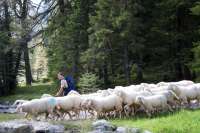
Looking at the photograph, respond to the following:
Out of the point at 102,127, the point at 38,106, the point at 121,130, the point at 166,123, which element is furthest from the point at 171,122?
the point at 38,106

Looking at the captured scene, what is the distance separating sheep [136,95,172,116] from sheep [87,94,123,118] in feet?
3.58

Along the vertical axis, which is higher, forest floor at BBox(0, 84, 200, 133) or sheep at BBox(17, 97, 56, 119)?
sheep at BBox(17, 97, 56, 119)

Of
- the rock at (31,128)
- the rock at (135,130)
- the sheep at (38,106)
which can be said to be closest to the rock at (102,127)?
the rock at (135,130)

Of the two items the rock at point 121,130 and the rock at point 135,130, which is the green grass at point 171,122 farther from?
the rock at point 121,130

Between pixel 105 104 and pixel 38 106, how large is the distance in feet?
8.43

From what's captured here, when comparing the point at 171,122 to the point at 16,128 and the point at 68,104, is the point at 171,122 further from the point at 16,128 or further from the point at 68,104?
the point at 68,104

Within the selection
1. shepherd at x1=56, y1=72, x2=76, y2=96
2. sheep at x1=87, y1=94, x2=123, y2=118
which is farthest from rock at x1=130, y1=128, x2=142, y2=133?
shepherd at x1=56, y1=72, x2=76, y2=96

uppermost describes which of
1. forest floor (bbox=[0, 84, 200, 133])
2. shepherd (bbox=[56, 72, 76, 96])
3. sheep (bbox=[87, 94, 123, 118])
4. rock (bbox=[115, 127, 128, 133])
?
shepherd (bbox=[56, 72, 76, 96])

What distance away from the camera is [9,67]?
49.3 m

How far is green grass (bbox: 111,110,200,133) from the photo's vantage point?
15.1m

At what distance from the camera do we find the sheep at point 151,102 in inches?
733

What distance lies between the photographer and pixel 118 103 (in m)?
19.5

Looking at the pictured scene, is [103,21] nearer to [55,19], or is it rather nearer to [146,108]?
[55,19]

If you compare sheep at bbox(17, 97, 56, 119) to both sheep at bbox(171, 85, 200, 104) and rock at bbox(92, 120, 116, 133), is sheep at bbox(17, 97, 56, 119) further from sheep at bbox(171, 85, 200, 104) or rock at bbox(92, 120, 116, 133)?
sheep at bbox(171, 85, 200, 104)
